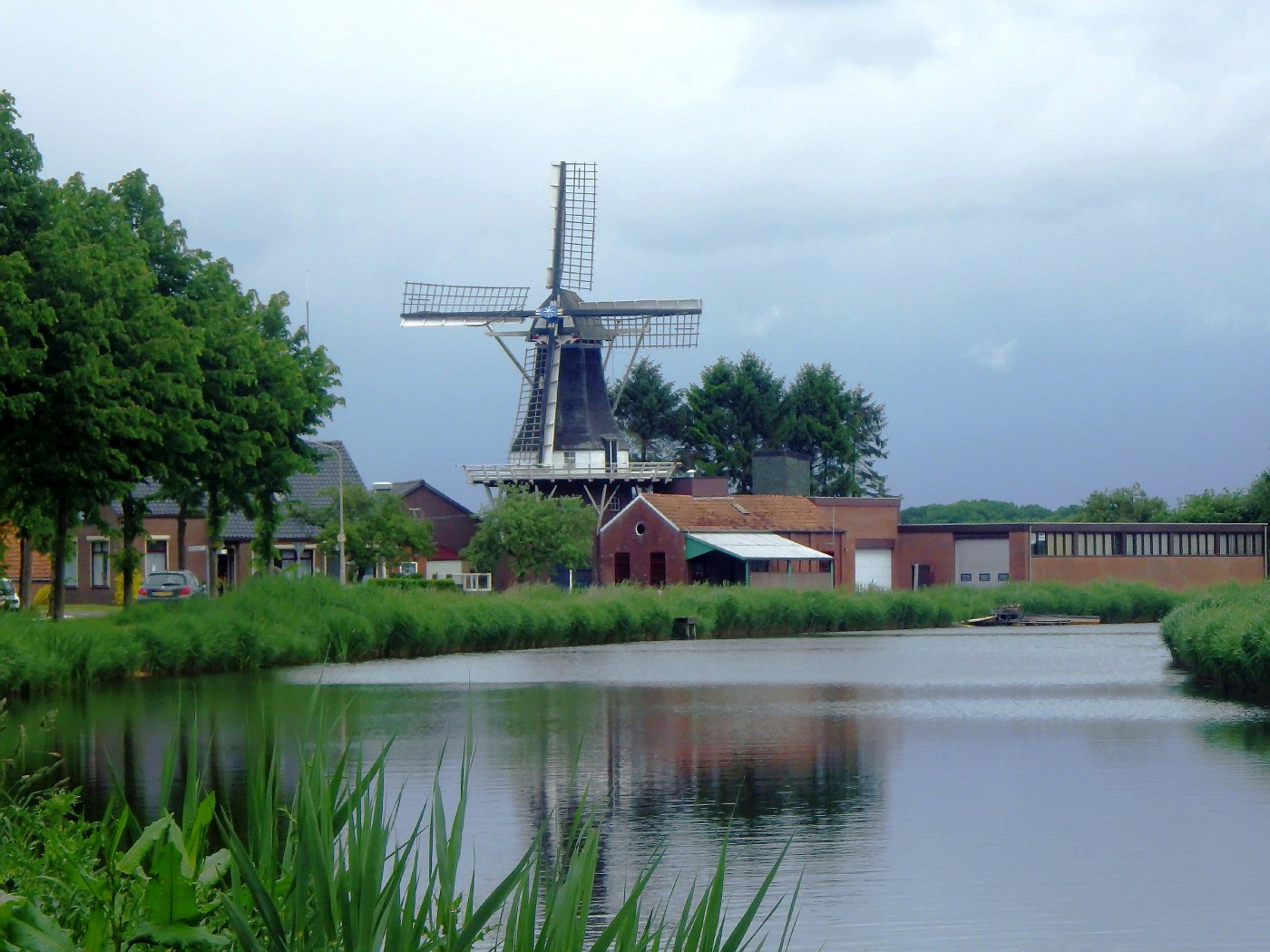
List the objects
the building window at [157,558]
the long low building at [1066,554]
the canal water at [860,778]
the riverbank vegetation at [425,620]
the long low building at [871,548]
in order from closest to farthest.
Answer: the canal water at [860,778]
the riverbank vegetation at [425,620]
the building window at [157,558]
the long low building at [871,548]
the long low building at [1066,554]

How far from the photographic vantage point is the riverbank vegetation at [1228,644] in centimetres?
2480

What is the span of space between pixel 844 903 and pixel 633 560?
2217 inches

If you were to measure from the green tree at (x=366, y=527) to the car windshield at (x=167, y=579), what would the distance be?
7.26 meters

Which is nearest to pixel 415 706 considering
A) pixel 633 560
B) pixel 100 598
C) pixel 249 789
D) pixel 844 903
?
pixel 844 903

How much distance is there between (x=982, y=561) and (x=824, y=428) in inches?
786

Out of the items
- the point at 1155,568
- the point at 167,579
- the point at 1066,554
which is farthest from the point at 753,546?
the point at 167,579

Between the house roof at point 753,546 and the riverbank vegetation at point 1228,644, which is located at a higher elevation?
the house roof at point 753,546

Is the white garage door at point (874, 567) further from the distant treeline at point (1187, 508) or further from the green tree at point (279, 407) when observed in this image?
the green tree at point (279, 407)

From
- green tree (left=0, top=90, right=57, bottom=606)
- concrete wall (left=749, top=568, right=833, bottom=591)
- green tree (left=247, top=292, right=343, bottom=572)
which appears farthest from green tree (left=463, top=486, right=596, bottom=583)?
green tree (left=0, top=90, right=57, bottom=606)

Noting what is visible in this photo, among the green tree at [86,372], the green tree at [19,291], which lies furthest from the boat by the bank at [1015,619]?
the green tree at [19,291]

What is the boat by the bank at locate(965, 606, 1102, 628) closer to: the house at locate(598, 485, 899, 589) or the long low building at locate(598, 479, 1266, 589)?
the house at locate(598, 485, 899, 589)

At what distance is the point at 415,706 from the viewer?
22.6m

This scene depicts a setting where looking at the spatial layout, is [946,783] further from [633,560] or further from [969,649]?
[633,560]

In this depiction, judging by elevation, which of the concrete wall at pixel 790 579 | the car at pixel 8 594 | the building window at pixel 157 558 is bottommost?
the car at pixel 8 594
